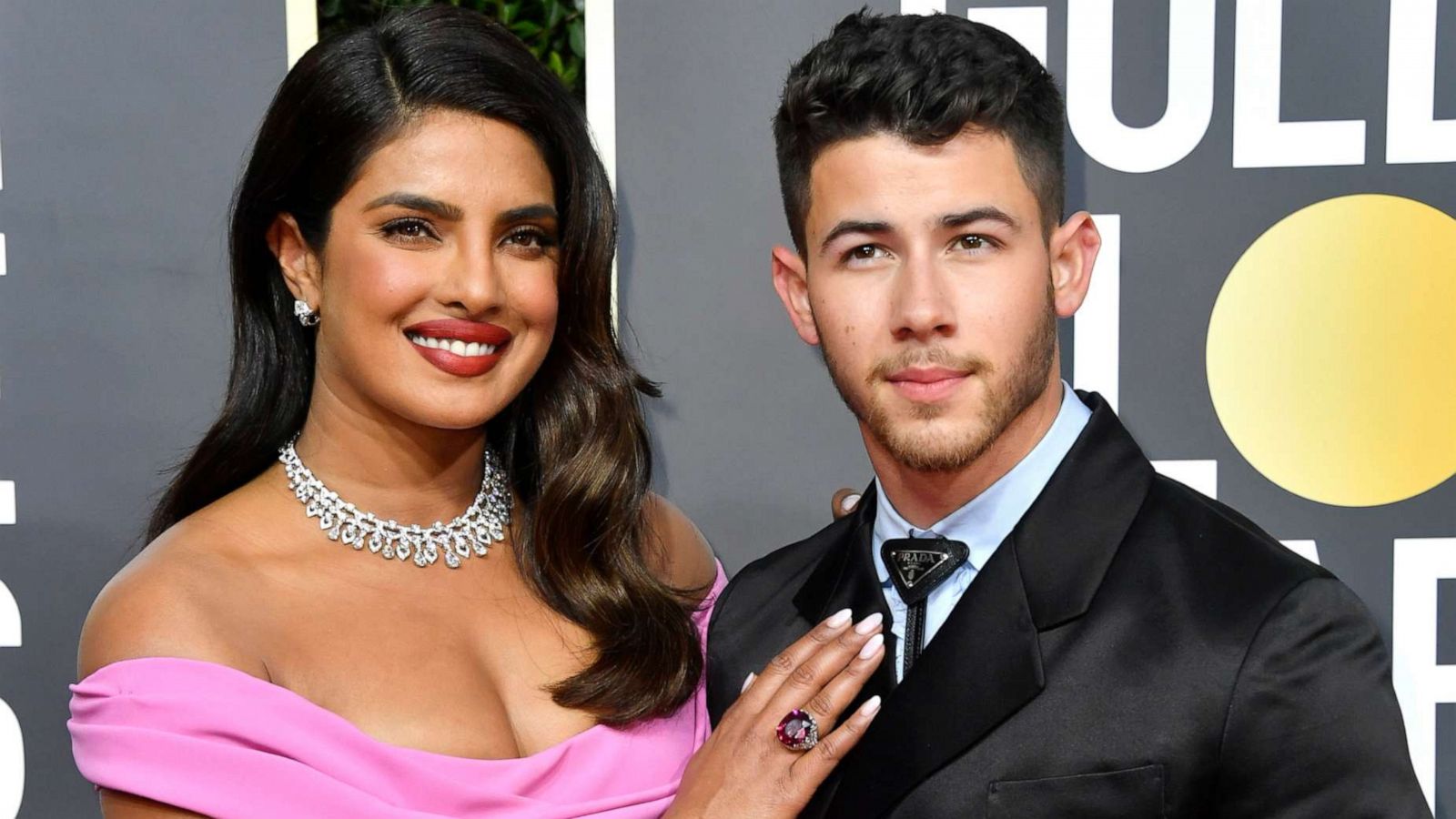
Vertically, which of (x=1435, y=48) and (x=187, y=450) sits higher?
(x=1435, y=48)

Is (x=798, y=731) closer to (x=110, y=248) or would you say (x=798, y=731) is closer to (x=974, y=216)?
(x=974, y=216)

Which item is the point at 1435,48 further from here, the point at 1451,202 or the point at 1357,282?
the point at 1357,282

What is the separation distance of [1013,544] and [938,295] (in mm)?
329

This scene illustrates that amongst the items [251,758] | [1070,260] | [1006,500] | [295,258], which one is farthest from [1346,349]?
[251,758]

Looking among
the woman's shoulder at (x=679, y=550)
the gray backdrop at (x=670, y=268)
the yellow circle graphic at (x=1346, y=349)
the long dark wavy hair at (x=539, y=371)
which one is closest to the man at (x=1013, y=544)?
the long dark wavy hair at (x=539, y=371)

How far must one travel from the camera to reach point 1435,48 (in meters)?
2.58

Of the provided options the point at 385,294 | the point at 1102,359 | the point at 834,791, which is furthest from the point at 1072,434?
the point at 385,294

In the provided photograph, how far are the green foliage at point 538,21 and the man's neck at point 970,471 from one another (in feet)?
5.00

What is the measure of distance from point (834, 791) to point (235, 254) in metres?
1.32

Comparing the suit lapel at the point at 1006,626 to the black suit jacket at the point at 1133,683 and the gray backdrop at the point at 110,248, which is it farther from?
the gray backdrop at the point at 110,248

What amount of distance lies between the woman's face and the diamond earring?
13mm

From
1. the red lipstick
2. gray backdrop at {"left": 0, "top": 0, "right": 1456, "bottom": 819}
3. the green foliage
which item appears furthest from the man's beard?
the green foliage

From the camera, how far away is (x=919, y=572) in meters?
1.85

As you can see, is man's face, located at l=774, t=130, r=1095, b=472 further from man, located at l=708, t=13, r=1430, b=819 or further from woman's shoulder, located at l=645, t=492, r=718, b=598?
woman's shoulder, located at l=645, t=492, r=718, b=598
